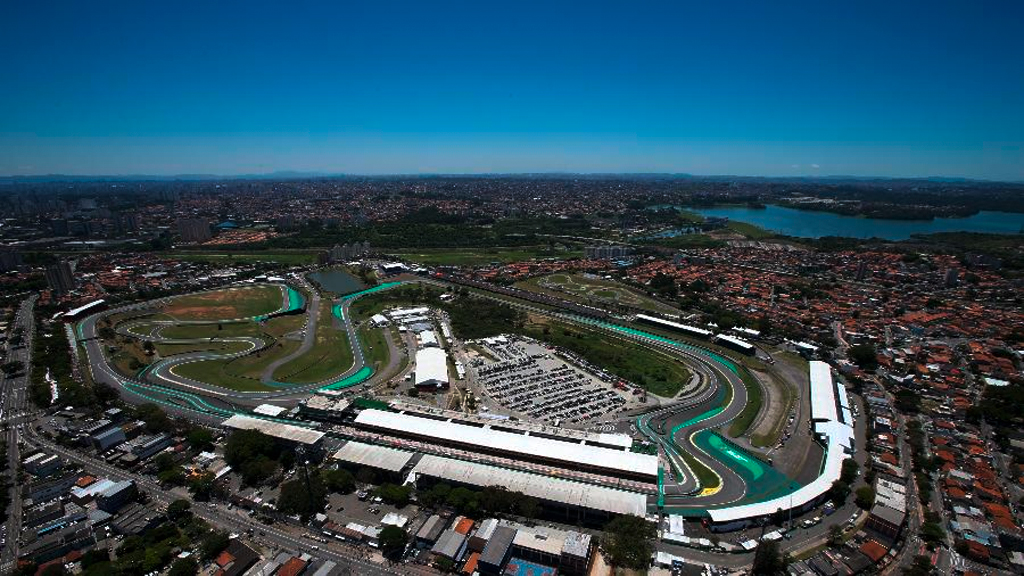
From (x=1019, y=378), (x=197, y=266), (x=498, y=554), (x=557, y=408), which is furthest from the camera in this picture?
(x=197, y=266)

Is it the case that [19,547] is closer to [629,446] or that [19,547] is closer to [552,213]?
[629,446]

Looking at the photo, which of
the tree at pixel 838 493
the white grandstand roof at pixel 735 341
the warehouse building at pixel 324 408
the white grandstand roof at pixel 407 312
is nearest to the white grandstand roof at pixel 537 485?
the warehouse building at pixel 324 408

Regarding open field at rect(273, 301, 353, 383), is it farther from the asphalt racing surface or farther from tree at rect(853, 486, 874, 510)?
tree at rect(853, 486, 874, 510)

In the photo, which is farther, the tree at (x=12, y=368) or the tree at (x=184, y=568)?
the tree at (x=12, y=368)

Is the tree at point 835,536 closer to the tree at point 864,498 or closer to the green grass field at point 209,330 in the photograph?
the tree at point 864,498

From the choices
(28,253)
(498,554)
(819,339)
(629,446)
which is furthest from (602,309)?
(28,253)

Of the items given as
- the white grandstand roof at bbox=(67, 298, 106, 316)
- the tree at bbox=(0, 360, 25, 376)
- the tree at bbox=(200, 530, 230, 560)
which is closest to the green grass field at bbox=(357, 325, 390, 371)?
the tree at bbox=(200, 530, 230, 560)
